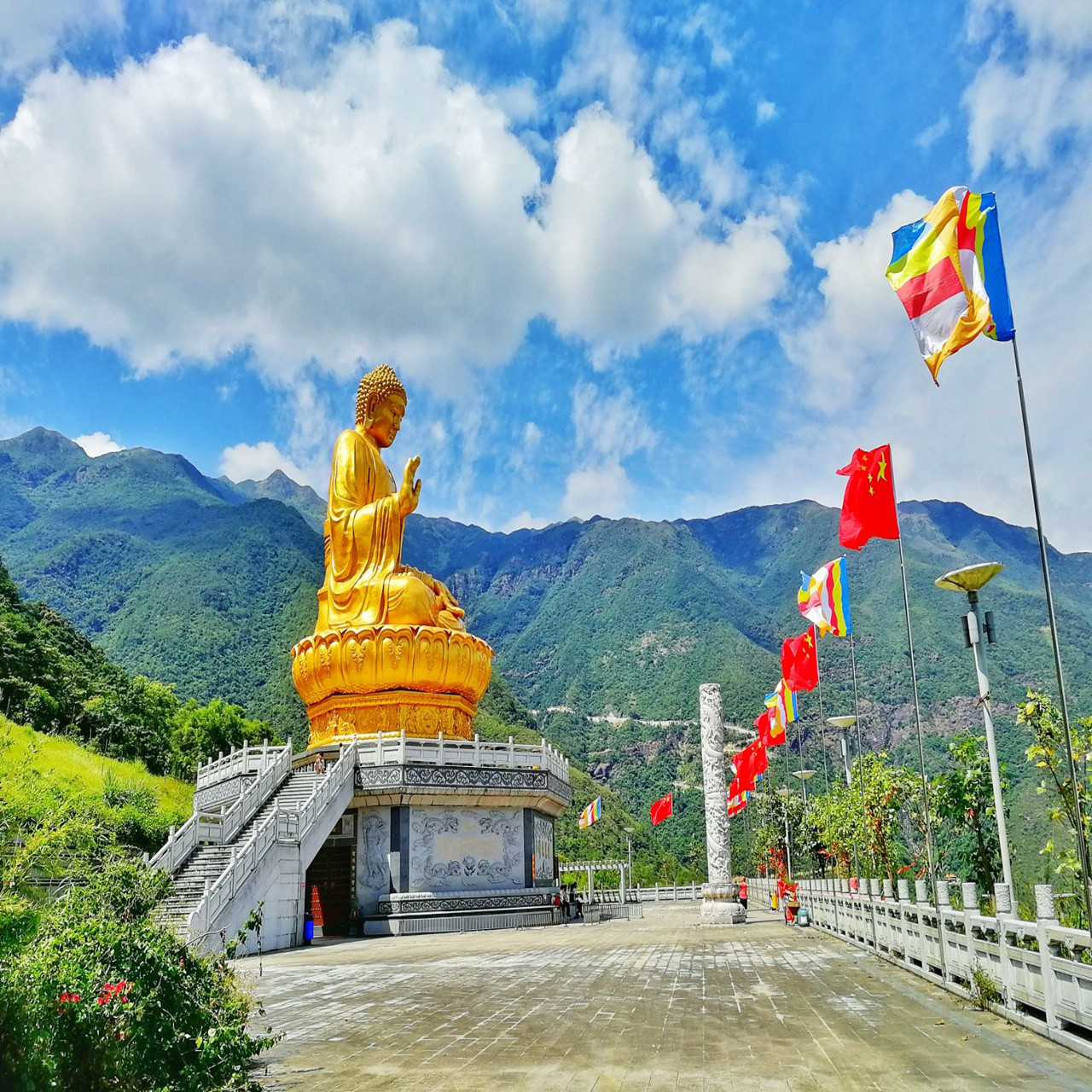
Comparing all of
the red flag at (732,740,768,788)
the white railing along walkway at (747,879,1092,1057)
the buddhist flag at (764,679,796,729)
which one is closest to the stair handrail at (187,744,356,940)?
the buddhist flag at (764,679,796,729)

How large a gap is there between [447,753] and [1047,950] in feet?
54.0

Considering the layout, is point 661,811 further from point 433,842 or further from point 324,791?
point 324,791

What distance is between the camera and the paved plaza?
21.4 ft

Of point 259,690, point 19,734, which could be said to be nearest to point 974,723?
point 259,690

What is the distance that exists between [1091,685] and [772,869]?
32076 mm

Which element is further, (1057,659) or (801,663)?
(801,663)

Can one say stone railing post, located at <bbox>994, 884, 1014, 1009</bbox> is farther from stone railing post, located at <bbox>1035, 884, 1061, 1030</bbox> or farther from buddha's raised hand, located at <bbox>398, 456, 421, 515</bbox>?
buddha's raised hand, located at <bbox>398, 456, 421, 515</bbox>

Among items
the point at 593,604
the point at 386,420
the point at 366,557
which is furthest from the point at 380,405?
the point at 593,604

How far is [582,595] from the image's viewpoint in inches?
5010

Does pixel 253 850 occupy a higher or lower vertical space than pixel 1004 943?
higher

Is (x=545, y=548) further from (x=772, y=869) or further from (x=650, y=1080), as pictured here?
(x=650, y=1080)

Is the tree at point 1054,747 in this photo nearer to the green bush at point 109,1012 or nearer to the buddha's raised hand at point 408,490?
the green bush at point 109,1012

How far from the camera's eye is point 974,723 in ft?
273

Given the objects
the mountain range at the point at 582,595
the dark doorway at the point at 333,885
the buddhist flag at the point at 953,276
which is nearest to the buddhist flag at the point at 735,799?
the dark doorway at the point at 333,885
